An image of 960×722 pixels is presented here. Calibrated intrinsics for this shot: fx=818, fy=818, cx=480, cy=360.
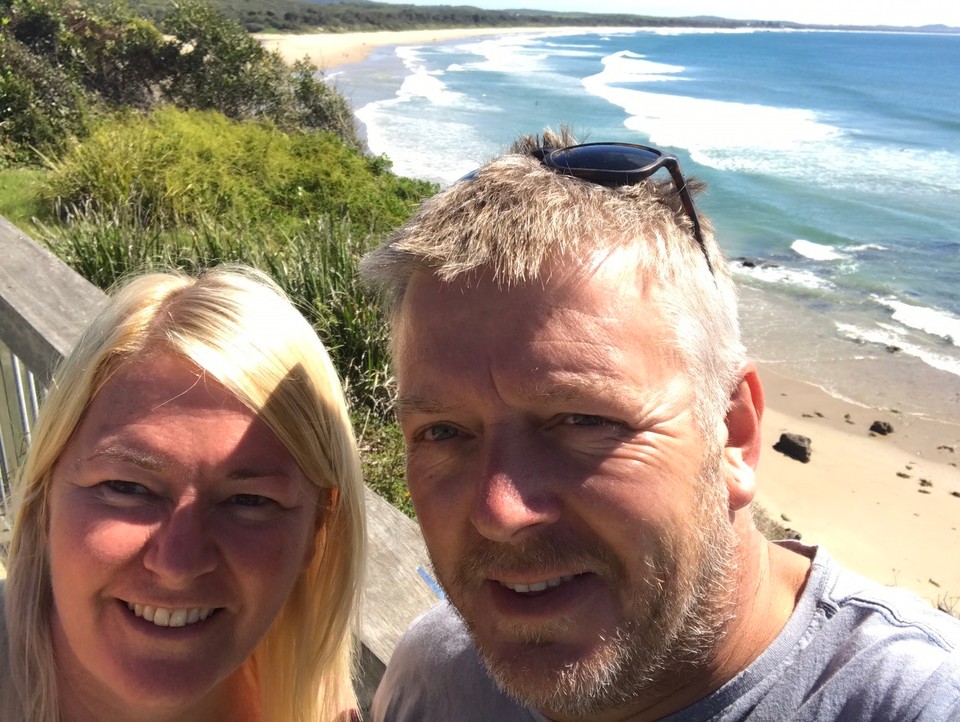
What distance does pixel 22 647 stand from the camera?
69.3 inches

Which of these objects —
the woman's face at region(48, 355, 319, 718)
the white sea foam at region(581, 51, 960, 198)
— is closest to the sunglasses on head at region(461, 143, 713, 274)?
the woman's face at region(48, 355, 319, 718)

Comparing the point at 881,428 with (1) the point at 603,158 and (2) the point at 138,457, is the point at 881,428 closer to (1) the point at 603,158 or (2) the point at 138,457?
(1) the point at 603,158

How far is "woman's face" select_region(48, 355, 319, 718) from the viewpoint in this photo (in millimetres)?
1601

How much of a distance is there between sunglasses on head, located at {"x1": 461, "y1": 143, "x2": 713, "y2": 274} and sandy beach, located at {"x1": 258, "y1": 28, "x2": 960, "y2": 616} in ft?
24.6

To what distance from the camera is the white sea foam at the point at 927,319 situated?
15.1 metres

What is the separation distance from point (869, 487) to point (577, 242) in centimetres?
1030

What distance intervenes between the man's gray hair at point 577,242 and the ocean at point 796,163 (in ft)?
0.91

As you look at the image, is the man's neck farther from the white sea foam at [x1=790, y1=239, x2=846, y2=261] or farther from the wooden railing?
the white sea foam at [x1=790, y1=239, x2=846, y2=261]

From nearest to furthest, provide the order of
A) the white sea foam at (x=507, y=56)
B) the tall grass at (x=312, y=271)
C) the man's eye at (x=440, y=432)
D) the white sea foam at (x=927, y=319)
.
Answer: the man's eye at (x=440, y=432), the tall grass at (x=312, y=271), the white sea foam at (x=927, y=319), the white sea foam at (x=507, y=56)

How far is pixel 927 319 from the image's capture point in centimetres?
1578

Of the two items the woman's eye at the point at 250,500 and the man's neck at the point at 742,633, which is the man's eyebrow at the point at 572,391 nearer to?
the man's neck at the point at 742,633

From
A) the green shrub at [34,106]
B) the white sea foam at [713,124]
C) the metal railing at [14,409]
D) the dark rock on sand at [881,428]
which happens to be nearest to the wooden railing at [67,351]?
the metal railing at [14,409]

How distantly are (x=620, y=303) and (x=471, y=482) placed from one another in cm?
41

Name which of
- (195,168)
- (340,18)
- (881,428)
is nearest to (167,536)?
(195,168)
